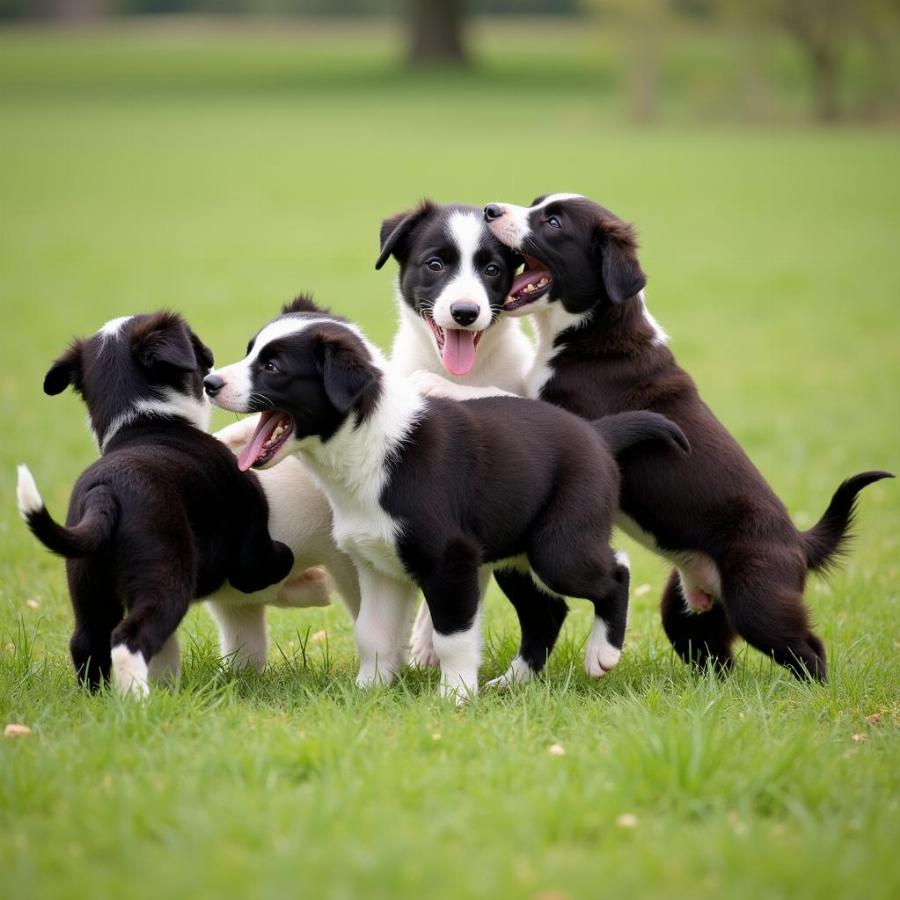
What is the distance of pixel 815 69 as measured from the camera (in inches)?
1660

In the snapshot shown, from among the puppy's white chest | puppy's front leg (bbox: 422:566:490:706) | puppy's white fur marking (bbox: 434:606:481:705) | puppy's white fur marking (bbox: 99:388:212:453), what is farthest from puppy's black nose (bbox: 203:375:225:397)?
puppy's white fur marking (bbox: 434:606:481:705)

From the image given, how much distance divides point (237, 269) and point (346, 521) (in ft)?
46.8

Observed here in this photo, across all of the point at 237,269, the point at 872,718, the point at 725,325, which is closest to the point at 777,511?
the point at 872,718

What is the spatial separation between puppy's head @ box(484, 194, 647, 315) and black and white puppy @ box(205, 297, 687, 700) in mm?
666

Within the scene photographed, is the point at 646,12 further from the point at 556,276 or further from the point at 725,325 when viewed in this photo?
the point at 556,276

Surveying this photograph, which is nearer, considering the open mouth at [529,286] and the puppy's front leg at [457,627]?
the puppy's front leg at [457,627]

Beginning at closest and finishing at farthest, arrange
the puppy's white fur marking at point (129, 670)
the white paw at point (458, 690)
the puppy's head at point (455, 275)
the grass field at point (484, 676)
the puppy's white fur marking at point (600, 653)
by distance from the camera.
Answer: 1. the grass field at point (484, 676)
2. the puppy's white fur marking at point (129, 670)
3. the white paw at point (458, 690)
4. the puppy's white fur marking at point (600, 653)
5. the puppy's head at point (455, 275)

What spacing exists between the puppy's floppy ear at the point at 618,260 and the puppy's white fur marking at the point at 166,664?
2066 millimetres

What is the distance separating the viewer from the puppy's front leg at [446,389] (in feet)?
17.5

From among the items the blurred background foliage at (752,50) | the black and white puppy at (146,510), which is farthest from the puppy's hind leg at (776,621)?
the blurred background foliage at (752,50)

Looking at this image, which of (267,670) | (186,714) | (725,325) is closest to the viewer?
(186,714)

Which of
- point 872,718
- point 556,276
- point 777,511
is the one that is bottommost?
point 872,718

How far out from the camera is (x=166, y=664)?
4.93m

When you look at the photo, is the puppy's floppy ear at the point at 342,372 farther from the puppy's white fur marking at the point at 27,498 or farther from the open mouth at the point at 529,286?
the open mouth at the point at 529,286
